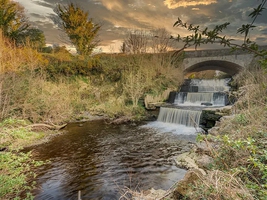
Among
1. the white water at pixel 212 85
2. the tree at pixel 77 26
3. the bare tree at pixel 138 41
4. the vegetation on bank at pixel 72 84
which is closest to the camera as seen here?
the vegetation on bank at pixel 72 84

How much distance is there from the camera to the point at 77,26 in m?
21.3

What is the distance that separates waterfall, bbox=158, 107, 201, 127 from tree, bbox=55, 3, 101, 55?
1401 centimetres

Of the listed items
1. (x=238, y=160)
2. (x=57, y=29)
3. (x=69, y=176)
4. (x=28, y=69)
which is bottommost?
(x=69, y=176)

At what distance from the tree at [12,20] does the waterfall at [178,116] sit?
668 inches

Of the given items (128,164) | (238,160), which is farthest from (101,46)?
(238,160)

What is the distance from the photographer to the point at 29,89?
9.32 m

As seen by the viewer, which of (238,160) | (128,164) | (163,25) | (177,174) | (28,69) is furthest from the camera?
(163,25)

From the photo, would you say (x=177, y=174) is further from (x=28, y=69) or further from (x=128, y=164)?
(x=28, y=69)

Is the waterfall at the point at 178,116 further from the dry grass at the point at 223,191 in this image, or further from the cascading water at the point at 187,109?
the dry grass at the point at 223,191

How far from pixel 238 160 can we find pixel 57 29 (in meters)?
24.2

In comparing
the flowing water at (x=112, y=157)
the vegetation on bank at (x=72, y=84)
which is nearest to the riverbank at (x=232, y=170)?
the flowing water at (x=112, y=157)

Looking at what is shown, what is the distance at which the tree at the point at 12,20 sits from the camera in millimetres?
17908

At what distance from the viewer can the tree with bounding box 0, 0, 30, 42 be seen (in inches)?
705

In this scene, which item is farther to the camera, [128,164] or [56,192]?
[128,164]
